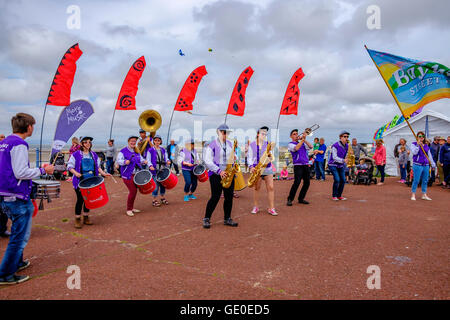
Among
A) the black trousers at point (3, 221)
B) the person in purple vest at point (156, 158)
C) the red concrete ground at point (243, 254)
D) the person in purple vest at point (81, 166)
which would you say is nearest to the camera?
the red concrete ground at point (243, 254)

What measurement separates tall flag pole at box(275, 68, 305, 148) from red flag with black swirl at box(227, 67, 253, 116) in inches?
88.2

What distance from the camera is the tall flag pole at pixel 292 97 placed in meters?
13.4

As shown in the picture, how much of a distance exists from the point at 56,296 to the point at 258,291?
2.30 meters

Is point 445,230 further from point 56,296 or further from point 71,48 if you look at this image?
point 71,48

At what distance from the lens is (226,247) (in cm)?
462

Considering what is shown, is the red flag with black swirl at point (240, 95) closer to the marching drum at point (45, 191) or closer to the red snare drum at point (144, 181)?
the red snare drum at point (144, 181)

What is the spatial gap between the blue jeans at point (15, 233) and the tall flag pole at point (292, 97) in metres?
11.6

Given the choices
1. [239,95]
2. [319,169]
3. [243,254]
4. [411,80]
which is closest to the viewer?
[243,254]

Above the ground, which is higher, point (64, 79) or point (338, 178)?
point (64, 79)

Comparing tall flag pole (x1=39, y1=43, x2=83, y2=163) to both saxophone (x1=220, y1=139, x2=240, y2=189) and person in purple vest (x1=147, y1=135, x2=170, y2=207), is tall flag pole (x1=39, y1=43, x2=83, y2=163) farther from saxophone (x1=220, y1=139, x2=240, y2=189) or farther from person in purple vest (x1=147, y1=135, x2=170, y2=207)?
saxophone (x1=220, y1=139, x2=240, y2=189)

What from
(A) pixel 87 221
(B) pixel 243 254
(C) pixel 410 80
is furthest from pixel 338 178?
(A) pixel 87 221

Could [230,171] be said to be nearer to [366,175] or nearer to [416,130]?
[366,175]

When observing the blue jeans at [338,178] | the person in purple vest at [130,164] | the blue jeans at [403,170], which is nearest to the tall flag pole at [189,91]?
the person in purple vest at [130,164]

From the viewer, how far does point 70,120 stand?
7.20 meters
